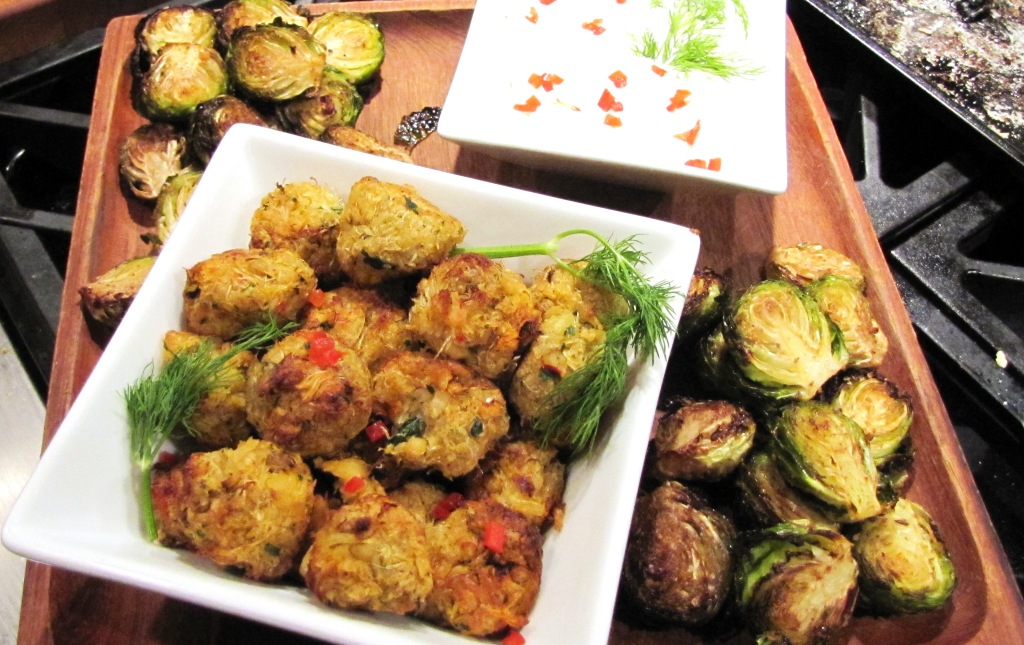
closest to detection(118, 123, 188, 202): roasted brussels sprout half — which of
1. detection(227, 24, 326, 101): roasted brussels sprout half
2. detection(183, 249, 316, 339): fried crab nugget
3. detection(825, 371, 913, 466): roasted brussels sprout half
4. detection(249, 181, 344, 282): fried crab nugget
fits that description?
detection(227, 24, 326, 101): roasted brussels sprout half

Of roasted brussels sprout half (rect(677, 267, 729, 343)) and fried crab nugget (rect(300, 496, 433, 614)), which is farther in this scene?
roasted brussels sprout half (rect(677, 267, 729, 343))

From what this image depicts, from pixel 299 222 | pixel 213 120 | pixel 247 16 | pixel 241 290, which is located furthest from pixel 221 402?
pixel 247 16

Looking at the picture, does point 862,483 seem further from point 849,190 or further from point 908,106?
point 908,106

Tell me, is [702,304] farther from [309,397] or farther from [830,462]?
[309,397]

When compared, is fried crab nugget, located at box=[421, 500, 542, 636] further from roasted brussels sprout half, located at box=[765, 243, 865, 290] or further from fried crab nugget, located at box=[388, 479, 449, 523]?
roasted brussels sprout half, located at box=[765, 243, 865, 290]

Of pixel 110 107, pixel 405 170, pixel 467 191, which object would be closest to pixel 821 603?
pixel 467 191
